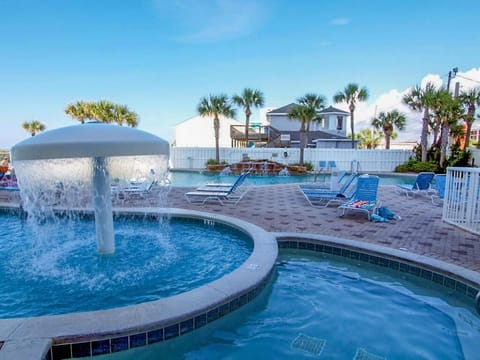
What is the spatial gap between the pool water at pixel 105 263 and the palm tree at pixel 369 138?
36526mm

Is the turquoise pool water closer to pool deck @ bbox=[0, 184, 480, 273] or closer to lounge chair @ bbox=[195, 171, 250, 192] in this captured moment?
pool deck @ bbox=[0, 184, 480, 273]

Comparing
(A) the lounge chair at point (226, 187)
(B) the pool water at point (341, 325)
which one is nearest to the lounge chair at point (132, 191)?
(A) the lounge chair at point (226, 187)

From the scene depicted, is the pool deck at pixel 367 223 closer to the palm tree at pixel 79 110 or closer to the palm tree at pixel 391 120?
the palm tree at pixel 79 110

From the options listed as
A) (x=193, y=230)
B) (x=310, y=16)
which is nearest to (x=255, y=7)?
(x=310, y=16)

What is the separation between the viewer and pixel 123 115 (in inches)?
1022

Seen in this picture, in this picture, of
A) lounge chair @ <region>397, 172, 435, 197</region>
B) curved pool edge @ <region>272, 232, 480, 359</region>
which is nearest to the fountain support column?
curved pool edge @ <region>272, 232, 480, 359</region>

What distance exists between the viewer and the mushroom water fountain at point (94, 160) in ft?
12.8

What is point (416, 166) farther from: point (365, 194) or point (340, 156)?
point (365, 194)

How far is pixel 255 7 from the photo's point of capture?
13.2m

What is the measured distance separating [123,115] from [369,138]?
31943mm

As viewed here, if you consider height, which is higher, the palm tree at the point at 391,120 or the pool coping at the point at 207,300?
the palm tree at the point at 391,120

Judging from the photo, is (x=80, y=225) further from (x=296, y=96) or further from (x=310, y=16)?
(x=296, y=96)

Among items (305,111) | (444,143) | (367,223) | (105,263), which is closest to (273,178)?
(305,111)

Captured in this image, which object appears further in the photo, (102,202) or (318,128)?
(318,128)
